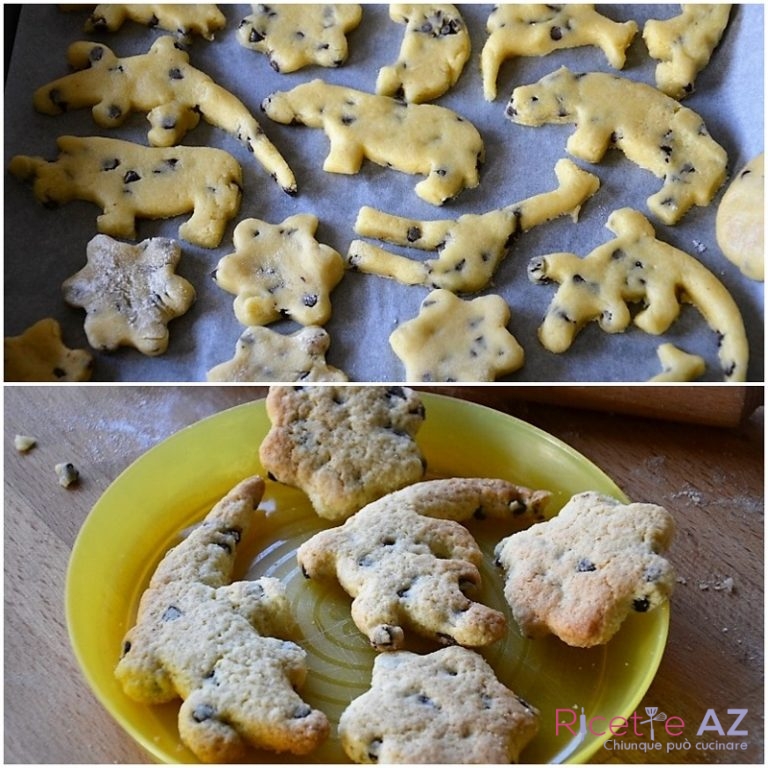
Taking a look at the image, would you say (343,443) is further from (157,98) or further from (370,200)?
(157,98)

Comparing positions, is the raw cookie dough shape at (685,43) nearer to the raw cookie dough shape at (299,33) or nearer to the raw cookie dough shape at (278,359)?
the raw cookie dough shape at (299,33)

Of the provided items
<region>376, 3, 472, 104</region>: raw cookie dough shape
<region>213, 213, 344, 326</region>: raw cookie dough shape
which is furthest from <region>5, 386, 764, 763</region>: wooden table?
<region>376, 3, 472, 104</region>: raw cookie dough shape

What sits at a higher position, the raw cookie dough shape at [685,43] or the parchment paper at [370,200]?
the raw cookie dough shape at [685,43]

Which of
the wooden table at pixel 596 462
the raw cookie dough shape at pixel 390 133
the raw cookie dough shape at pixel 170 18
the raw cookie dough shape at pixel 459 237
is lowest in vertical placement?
the wooden table at pixel 596 462

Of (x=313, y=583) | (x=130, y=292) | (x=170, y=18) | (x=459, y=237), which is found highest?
(x=170, y=18)

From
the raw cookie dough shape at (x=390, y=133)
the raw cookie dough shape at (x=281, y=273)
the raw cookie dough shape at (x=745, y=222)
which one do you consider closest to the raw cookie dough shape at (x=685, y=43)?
the raw cookie dough shape at (x=745, y=222)

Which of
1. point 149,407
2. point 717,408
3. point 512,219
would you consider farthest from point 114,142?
point 717,408

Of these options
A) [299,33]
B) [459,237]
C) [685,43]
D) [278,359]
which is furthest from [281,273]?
[685,43]
